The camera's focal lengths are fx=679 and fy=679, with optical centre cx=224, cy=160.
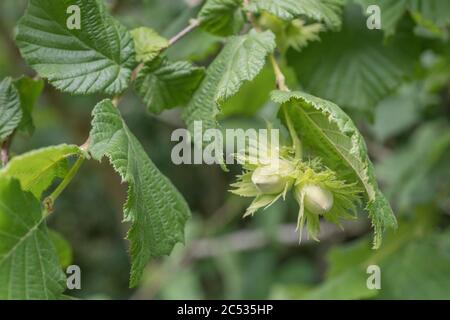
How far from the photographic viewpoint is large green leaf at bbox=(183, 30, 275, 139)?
1002mm

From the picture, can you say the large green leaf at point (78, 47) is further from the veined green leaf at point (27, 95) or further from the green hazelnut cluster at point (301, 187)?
the green hazelnut cluster at point (301, 187)

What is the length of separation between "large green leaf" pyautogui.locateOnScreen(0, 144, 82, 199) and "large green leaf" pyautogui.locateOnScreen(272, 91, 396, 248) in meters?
0.31

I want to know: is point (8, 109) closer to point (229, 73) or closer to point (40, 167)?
point (40, 167)

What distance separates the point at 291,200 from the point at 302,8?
1.79m

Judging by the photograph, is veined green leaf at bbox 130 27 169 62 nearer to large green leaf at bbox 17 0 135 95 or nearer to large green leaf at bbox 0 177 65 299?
large green leaf at bbox 17 0 135 95

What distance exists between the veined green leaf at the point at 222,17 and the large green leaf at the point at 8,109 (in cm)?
34

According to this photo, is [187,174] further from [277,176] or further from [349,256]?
[277,176]

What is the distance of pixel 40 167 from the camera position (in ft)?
3.11

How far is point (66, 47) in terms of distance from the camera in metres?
1.12

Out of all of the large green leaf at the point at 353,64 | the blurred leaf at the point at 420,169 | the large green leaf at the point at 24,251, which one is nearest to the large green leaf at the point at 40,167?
the large green leaf at the point at 24,251

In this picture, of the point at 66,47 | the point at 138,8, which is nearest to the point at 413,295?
the point at 66,47

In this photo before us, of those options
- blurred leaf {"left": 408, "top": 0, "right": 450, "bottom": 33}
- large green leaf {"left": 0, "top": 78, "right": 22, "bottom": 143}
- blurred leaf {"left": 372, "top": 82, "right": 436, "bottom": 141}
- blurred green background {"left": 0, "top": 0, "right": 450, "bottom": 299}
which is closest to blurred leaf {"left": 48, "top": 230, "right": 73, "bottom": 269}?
blurred green background {"left": 0, "top": 0, "right": 450, "bottom": 299}

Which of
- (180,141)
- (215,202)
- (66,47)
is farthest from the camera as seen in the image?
(215,202)

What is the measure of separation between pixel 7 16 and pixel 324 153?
2.81m
